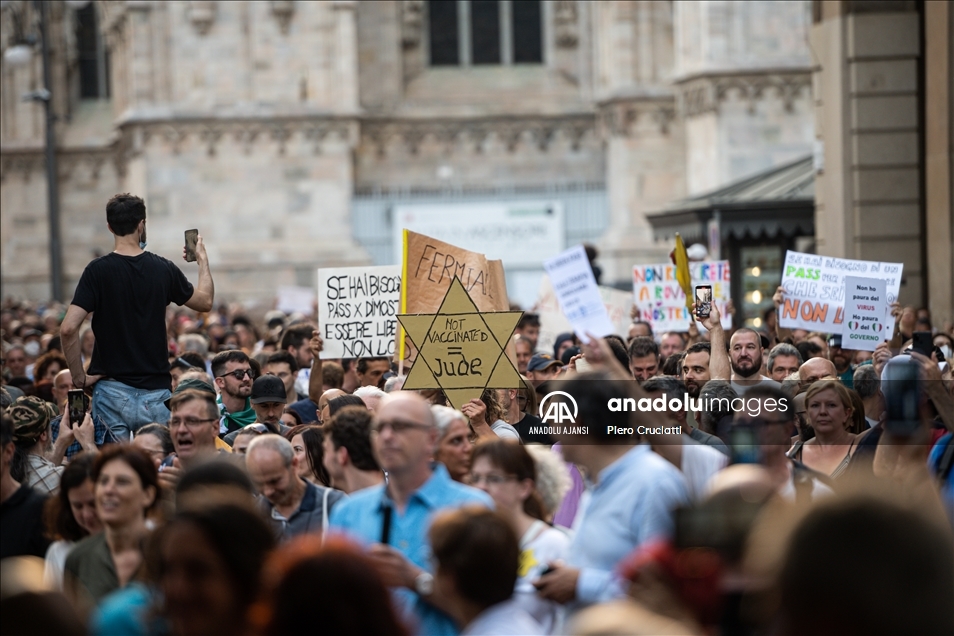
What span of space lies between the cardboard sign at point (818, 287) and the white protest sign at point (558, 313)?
3993 mm

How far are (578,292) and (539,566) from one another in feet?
17.4

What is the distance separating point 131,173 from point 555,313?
1782 centimetres

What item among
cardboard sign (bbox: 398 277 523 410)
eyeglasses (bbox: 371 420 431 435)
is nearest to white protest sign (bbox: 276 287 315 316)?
cardboard sign (bbox: 398 277 523 410)

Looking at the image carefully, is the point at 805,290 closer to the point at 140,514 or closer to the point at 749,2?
the point at 140,514

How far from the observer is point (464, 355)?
9.19m

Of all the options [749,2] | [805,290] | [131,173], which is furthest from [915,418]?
[131,173]

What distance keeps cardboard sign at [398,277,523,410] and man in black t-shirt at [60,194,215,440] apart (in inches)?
48.9

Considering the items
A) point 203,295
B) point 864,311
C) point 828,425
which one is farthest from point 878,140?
point 203,295

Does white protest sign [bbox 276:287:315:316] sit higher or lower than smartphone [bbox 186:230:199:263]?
lower

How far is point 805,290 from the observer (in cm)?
1338

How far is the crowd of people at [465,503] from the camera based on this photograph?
3.47m

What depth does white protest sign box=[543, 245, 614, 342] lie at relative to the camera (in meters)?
9.55

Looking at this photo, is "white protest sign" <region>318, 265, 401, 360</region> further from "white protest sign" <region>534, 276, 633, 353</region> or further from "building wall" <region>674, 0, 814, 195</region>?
"building wall" <region>674, 0, 814, 195</region>

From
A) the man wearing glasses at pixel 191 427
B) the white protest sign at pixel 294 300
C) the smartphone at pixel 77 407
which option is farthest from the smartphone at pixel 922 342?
the white protest sign at pixel 294 300
